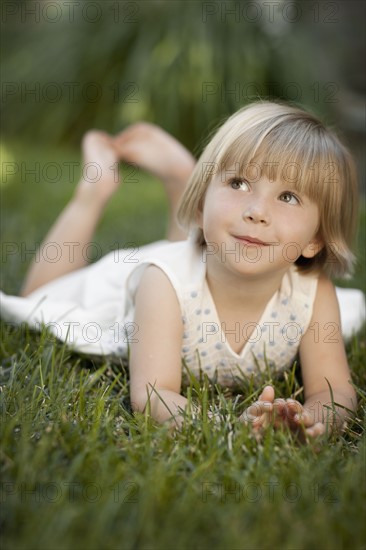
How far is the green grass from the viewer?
3.13 ft

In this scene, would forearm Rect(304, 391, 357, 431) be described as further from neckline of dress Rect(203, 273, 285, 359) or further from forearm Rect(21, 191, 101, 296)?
forearm Rect(21, 191, 101, 296)

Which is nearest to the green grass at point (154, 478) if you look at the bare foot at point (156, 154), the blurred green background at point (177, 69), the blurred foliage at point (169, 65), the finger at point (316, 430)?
the finger at point (316, 430)

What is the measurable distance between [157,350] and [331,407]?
1.25 ft

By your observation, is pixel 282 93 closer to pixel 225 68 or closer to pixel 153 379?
pixel 225 68

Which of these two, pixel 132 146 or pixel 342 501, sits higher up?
pixel 132 146

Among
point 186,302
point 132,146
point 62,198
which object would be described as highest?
point 132,146

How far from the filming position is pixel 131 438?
129cm

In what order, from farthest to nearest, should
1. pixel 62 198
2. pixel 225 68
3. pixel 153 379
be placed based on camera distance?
pixel 225 68
pixel 62 198
pixel 153 379

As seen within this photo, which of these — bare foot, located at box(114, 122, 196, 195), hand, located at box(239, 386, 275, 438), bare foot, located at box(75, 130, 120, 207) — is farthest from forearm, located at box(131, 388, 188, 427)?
bare foot, located at box(114, 122, 196, 195)

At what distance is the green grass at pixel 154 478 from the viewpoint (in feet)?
3.13

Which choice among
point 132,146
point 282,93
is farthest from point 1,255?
point 282,93

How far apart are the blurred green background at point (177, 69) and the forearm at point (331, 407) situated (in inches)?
140

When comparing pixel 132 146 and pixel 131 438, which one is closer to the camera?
pixel 131 438

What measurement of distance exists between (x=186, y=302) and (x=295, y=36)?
475 cm
